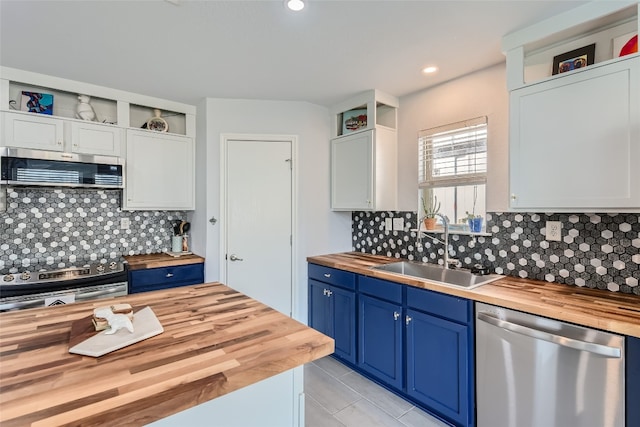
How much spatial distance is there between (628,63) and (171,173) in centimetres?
340

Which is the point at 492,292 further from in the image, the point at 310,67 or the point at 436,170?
the point at 310,67

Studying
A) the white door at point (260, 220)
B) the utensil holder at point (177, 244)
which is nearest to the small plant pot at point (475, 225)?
the white door at point (260, 220)

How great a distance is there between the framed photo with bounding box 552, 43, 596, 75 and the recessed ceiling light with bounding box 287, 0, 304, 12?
61.5 inches

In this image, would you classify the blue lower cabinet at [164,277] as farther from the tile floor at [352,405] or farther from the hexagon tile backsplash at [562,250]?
the hexagon tile backsplash at [562,250]

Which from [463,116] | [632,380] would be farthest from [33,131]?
[632,380]

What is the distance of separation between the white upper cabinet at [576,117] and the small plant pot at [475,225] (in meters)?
0.48

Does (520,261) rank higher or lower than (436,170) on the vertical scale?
lower

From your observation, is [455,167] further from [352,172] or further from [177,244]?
[177,244]

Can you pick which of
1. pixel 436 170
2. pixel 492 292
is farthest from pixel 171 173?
pixel 492 292

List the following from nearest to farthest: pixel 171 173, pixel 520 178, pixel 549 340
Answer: pixel 549 340 → pixel 520 178 → pixel 171 173

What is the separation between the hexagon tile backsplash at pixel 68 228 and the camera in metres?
2.62

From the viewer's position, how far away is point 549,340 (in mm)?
1549

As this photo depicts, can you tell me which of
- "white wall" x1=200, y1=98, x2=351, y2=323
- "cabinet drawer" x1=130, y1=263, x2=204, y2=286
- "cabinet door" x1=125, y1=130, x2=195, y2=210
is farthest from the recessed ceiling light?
"cabinet drawer" x1=130, y1=263, x2=204, y2=286

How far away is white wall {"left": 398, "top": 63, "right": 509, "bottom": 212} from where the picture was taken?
2.31 metres
